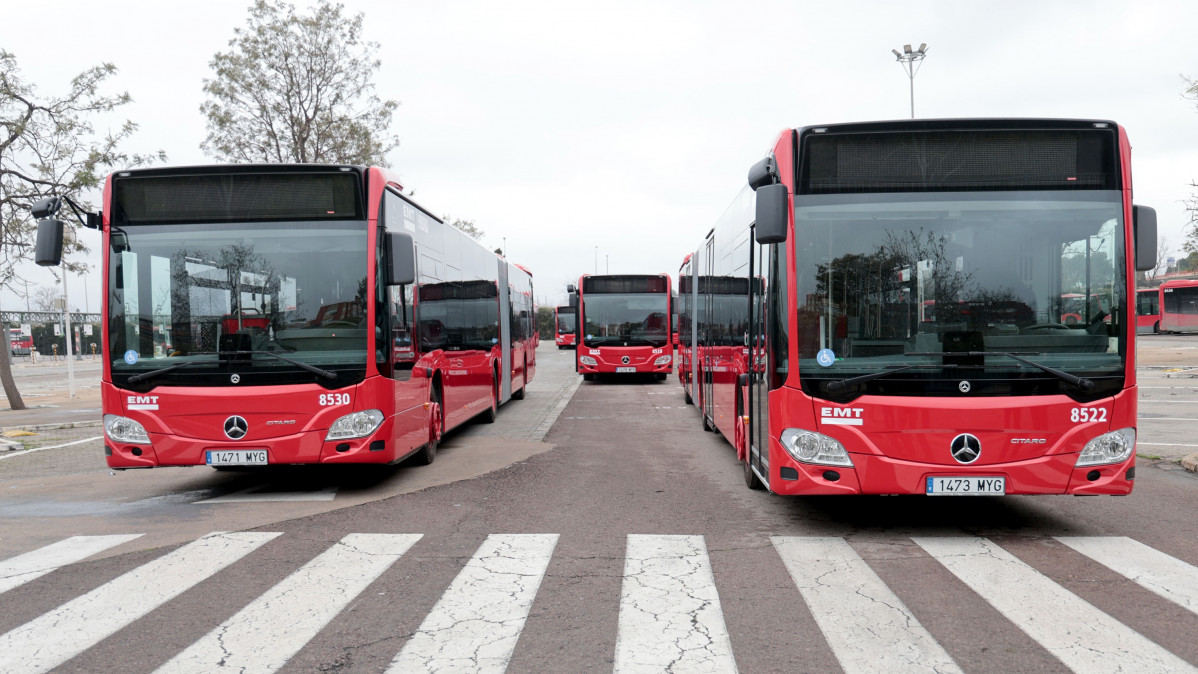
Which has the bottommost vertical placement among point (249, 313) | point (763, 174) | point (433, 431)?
point (433, 431)

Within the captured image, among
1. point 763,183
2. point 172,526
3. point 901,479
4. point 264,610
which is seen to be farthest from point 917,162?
point 172,526

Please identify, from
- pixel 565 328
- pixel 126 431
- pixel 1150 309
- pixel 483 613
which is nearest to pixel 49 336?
pixel 565 328

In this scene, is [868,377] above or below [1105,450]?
above

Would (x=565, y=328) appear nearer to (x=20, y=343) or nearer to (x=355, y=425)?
(x=20, y=343)

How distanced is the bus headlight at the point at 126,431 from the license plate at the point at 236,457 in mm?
595

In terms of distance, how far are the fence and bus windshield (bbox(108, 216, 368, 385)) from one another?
192ft

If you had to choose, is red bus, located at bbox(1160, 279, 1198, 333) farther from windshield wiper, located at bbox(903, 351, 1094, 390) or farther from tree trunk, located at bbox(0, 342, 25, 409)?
tree trunk, located at bbox(0, 342, 25, 409)

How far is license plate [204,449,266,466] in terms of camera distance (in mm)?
7895

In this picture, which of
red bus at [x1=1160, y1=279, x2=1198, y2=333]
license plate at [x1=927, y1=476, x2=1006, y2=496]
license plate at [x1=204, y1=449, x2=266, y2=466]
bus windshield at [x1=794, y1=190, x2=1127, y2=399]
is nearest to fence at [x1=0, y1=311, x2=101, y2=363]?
license plate at [x1=204, y1=449, x2=266, y2=466]

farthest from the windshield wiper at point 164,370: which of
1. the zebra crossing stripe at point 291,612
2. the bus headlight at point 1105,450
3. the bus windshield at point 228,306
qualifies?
the bus headlight at point 1105,450

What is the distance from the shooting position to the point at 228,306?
8.01m

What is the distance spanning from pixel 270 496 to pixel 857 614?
5.93 metres

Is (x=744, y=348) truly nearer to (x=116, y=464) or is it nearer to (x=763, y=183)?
(x=763, y=183)

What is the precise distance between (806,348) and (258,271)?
4924 millimetres
